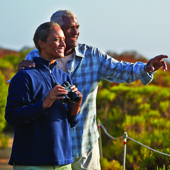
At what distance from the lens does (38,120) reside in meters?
2.02

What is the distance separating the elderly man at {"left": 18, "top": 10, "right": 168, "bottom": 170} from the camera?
9.74 feet

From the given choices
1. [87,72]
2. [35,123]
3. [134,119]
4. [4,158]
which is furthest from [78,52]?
[4,158]

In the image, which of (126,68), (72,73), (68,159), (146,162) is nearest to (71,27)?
(72,73)

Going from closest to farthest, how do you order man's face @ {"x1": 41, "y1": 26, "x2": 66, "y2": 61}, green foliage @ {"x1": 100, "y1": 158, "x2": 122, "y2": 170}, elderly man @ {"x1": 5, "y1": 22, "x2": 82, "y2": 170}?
elderly man @ {"x1": 5, "y1": 22, "x2": 82, "y2": 170} < man's face @ {"x1": 41, "y1": 26, "x2": 66, "y2": 61} < green foliage @ {"x1": 100, "y1": 158, "x2": 122, "y2": 170}

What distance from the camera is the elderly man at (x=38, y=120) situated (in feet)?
6.41

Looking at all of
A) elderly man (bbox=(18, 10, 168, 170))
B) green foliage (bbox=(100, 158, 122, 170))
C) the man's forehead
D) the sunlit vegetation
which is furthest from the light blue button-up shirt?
green foliage (bbox=(100, 158, 122, 170))

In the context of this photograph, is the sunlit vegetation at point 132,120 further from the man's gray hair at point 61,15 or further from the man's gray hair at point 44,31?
the man's gray hair at point 44,31

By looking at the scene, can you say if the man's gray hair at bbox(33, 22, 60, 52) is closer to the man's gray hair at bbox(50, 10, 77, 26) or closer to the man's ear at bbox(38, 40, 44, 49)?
the man's ear at bbox(38, 40, 44, 49)

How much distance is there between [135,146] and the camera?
235 inches

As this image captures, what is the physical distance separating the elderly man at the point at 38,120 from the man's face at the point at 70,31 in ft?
2.83

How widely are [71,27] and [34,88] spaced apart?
1096 millimetres

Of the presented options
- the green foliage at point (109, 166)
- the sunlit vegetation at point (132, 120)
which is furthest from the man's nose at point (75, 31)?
the green foliage at point (109, 166)

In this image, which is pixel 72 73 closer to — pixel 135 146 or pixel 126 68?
pixel 126 68

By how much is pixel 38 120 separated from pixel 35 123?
25mm
